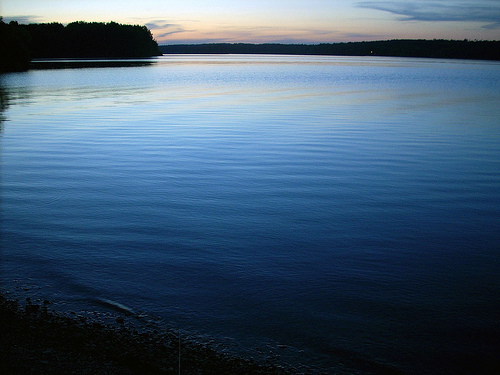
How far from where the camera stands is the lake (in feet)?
13.1

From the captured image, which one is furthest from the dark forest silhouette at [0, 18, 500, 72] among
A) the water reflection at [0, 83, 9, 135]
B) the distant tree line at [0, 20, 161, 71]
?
the water reflection at [0, 83, 9, 135]

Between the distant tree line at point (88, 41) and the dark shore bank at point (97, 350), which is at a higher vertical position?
the distant tree line at point (88, 41)

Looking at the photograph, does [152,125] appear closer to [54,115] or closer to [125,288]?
[54,115]

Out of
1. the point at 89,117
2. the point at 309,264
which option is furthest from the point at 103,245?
the point at 89,117

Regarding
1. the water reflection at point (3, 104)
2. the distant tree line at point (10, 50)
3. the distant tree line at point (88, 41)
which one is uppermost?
the distant tree line at point (88, 41)

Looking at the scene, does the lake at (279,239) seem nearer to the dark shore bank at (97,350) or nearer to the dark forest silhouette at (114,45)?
the dark shore bank at (97,350)

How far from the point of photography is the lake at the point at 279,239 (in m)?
3.99

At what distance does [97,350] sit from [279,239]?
3147mm

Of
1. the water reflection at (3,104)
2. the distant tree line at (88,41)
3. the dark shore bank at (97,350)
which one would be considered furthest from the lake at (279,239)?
the distant tree line at (88,41)

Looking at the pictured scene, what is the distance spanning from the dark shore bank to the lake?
0.83 feet

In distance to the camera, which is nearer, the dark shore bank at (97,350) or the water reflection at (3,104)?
the dark shore bank at (97,350)

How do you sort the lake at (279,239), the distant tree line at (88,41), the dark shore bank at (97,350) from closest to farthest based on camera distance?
1. the dark shore bank at (97,350)
2. the lake at (279,239)
3. the distant tree line at (88,41)

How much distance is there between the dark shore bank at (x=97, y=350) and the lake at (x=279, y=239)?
9.9 inches

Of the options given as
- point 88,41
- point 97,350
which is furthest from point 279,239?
point 88,41
